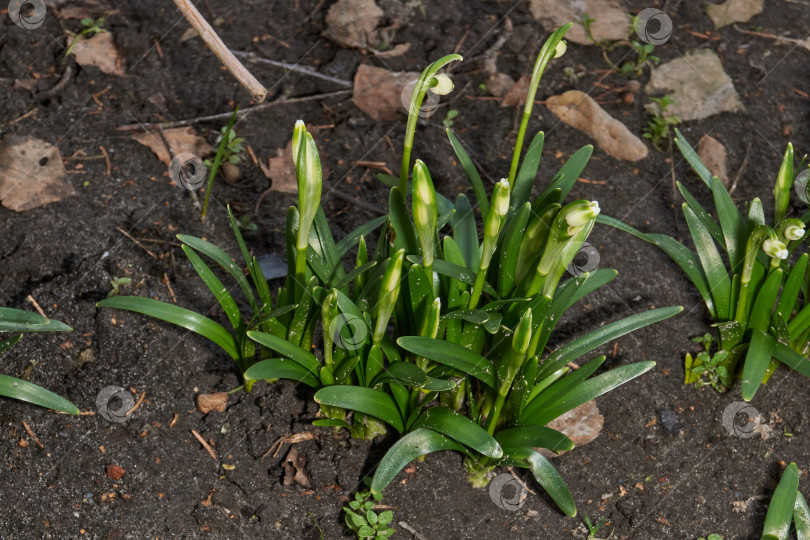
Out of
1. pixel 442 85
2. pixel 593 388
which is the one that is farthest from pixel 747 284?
pixel 442 85

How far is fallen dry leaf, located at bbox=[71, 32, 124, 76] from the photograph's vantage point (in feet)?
11.9

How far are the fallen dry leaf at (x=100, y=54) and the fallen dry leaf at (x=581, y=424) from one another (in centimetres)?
253

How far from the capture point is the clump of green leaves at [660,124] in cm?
363

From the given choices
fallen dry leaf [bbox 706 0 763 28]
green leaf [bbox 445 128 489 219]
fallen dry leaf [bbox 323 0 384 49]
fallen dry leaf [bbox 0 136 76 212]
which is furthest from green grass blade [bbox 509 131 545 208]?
fallen dry leaf [bbox 706 0 763 28]

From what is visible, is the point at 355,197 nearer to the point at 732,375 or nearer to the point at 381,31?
the point at 381,31

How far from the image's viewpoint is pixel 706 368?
2777mm

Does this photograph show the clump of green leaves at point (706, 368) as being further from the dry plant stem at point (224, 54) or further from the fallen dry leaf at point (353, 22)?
the fallen dry leaf at point (353, 22)

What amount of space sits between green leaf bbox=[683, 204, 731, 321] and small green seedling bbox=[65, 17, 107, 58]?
9.17ft

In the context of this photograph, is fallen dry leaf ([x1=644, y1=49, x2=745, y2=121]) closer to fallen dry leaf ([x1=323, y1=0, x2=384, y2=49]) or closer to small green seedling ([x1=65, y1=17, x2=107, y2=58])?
fallen dry leaf ([x1=323, y1=0, x2=384, y2=49])

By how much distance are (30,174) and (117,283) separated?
72cm

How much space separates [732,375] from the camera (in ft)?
9.32

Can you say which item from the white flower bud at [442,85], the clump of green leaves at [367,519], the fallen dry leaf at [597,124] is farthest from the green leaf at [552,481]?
the fallen dry leaf at [597,124]

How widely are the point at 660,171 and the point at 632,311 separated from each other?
84 cm

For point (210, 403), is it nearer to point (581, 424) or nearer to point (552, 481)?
point (552, 481)
